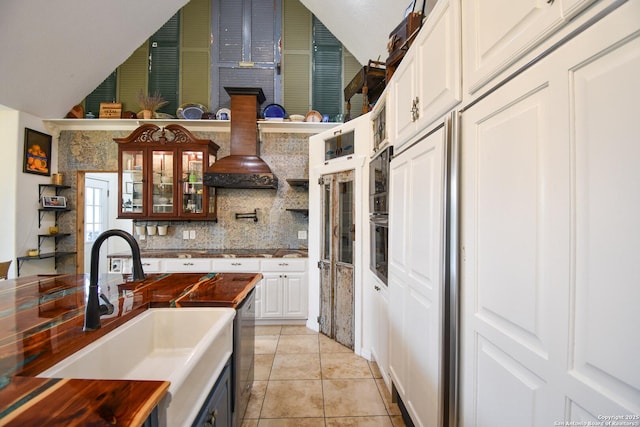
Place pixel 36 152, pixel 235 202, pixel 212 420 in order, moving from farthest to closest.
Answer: pixel 235 202, pixel 36 152, pixel 212 420

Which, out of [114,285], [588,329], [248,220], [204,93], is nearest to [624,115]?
[588,329]

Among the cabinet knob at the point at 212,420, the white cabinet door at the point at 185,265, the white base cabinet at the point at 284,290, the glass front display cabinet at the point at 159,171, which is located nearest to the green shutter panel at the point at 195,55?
the glass front display cabinet at the point at 159,171

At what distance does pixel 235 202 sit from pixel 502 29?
3.63 meters

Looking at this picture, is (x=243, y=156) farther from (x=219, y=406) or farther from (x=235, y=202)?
(x=219, y=406)

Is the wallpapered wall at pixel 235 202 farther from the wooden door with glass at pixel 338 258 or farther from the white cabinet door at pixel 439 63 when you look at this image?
the white cabinet door at pixel 439 63

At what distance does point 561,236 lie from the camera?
2.14 feet

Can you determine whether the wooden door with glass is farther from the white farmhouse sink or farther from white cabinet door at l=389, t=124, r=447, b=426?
the white farmhouse sink

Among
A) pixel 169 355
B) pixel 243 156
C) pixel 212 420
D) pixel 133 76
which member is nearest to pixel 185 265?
pixel 243 156

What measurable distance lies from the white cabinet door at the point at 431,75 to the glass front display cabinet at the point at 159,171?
2.83 metres

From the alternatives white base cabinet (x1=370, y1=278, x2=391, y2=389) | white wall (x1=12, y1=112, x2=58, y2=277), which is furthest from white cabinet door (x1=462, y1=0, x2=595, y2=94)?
white wall (x1=12, y1=112, x2=58, y2=277)

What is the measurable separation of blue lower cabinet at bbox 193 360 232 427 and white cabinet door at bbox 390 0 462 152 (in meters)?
1.56

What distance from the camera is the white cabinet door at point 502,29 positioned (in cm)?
68

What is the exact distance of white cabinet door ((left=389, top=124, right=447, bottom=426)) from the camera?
1198 mm

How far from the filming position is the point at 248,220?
392 cm
